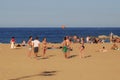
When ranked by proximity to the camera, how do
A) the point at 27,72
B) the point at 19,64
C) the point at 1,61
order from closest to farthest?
the point at 27,72 < the point at 19,64 < the point at 1,61

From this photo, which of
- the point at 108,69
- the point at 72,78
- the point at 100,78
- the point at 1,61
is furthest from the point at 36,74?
the point at 1,61

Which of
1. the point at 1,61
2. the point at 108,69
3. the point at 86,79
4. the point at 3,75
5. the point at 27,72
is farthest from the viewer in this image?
the point at 1,61

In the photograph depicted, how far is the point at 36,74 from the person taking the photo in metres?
15.3

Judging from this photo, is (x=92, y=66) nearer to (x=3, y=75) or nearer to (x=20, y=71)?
(x=20, y=71)

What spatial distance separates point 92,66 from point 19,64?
440cm

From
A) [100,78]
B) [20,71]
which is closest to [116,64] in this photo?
[100,78]

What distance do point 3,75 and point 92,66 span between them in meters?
5.57

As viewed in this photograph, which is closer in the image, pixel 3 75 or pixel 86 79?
pixel 86 79

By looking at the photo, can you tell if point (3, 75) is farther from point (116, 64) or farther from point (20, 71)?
point (116, 64)

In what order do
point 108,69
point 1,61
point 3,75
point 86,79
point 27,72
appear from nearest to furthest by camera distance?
point 86,79 < point 3,75 < point 27,72 < point 108,69 < point 1,61

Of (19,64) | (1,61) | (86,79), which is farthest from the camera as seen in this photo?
(1,61)

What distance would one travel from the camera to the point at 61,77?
47.5 feet

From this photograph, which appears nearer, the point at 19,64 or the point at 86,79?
the point at 86,79

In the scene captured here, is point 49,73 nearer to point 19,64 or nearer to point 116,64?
point 19,64
